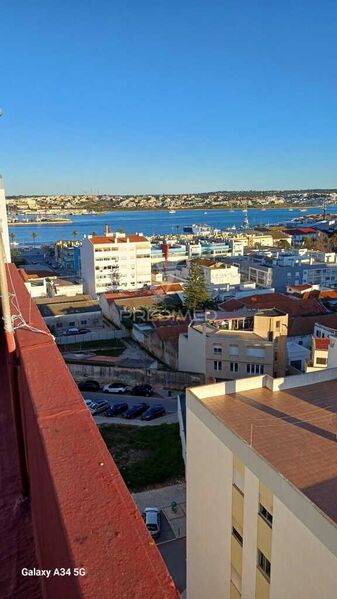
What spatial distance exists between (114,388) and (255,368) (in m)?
5.93

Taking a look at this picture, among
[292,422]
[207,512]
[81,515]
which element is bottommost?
[207,512]

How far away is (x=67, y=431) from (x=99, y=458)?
196mm

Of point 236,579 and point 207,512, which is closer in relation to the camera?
point 236,579

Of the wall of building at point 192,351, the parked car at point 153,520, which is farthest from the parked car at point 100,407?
the parked car at point 153,520

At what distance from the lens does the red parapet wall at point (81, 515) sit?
0.97 m

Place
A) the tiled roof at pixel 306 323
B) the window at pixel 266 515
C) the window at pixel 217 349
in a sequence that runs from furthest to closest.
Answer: the tiled roof at pixel 306 323
the window at pixel 217 349
the window at pixel 266 515

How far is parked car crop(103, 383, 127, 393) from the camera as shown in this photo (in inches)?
731

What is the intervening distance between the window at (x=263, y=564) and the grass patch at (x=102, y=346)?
→ 1765 centimetres

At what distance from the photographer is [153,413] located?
16.0 metres

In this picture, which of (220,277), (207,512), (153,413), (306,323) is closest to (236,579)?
(207,512)

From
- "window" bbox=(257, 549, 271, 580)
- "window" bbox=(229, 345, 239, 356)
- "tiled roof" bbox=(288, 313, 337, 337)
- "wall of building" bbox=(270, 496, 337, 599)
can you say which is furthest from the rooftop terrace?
"tiled roof" bbox=(288, 313, 337, 337)

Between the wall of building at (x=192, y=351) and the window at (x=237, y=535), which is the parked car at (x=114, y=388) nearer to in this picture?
the wall of building at (x=192, y=351)

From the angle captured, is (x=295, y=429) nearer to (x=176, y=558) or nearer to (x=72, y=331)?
(x=176, y=558)

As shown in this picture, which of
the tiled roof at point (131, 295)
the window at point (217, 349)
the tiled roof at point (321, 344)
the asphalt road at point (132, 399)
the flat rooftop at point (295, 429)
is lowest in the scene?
the asphalt road at point (132, 399)
